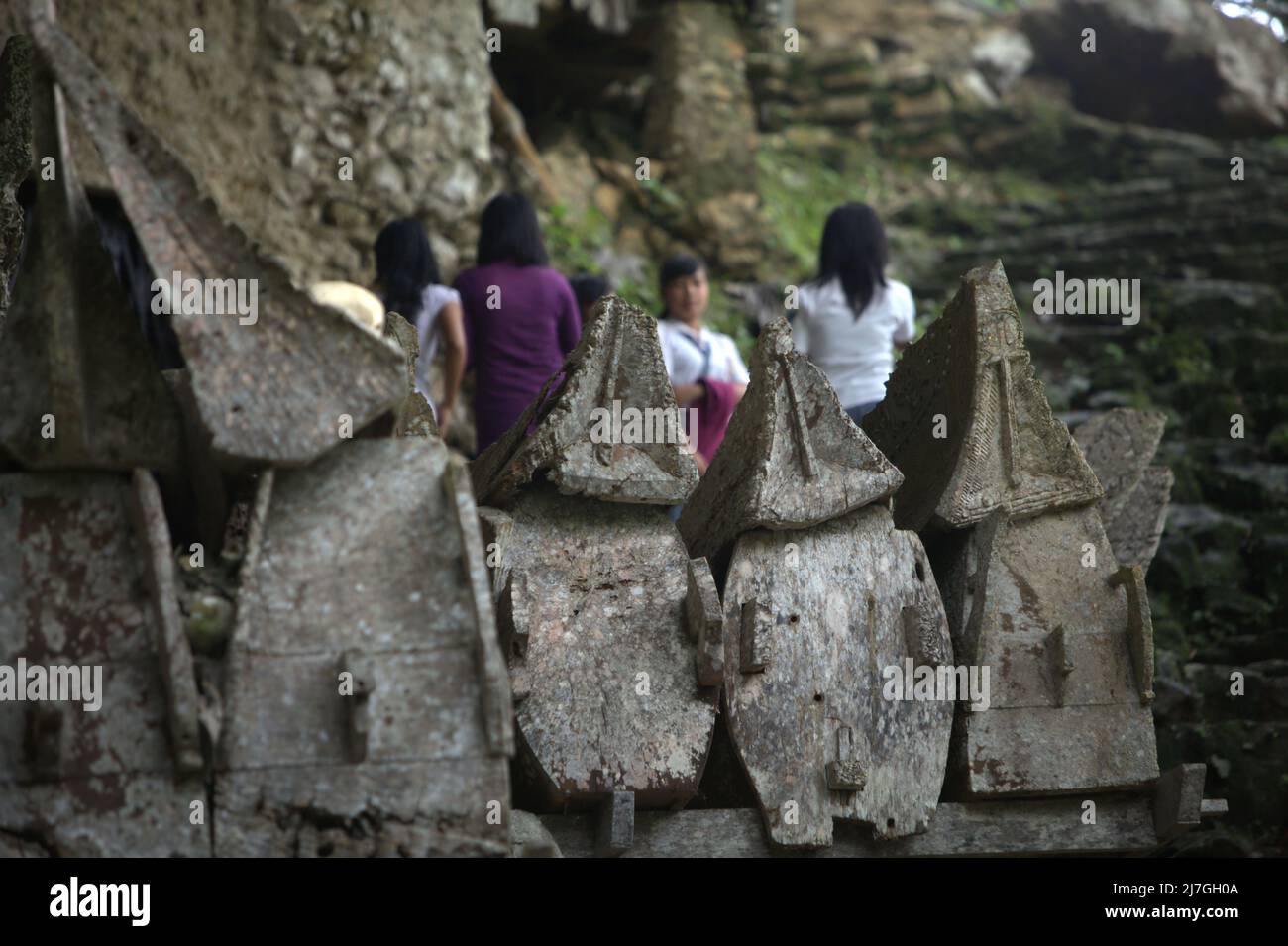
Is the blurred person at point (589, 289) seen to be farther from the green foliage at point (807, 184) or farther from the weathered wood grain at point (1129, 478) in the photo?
the green foliage at point (807, 184)

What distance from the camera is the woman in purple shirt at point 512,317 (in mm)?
5336

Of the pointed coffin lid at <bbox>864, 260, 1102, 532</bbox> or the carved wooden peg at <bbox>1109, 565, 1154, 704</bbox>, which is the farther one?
the pointed coffin lid at <bbox>864, 260, 1102, 532</bbox>

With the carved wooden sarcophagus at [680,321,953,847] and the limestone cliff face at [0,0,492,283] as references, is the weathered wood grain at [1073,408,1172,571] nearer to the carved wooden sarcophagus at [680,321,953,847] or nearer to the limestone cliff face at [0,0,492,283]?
the carved wooden sarcophagus at [680,321,953,847]

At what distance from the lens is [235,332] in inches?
113

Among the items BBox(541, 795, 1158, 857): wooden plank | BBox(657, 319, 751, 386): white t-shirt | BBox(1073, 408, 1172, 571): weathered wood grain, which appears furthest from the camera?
BBox(657, 319, 751, 386): white t-shirt

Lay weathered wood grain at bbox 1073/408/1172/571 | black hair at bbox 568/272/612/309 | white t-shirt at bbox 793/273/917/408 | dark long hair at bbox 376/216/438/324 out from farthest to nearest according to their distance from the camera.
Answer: black hair at bbox 568/272/612/309
dark long hair at bbox 376/216/438/324
white t-shirt at bbox 793/273/917/408
weathered wood grain at bbox 1073/408/1172/571

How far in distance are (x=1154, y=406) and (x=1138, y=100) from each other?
10.00 meters

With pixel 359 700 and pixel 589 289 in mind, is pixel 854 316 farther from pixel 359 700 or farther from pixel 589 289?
pixel 359 700

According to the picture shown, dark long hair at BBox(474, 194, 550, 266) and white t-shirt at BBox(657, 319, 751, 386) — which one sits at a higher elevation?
dark long hair at BBox(474, 194, 550, 266)

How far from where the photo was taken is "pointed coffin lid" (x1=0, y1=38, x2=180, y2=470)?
2846mm

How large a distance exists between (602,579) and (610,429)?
1.21 ft

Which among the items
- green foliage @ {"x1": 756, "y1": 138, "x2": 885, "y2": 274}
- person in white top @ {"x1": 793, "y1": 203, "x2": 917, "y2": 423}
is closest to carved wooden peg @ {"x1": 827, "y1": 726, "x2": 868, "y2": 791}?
person in white top @ {"x1": 793, "y1": 203, "x2": 917, "y2": 423}

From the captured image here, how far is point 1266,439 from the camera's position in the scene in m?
7.05

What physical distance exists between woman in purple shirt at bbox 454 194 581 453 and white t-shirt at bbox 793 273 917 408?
2.95ft
